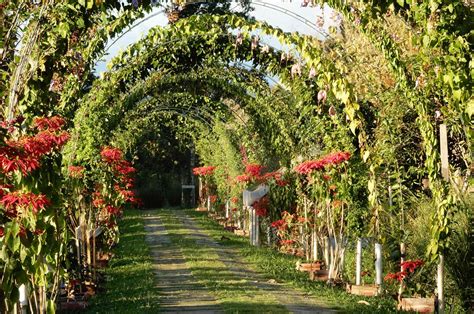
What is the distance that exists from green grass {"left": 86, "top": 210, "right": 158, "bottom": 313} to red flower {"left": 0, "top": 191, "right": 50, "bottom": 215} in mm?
3583

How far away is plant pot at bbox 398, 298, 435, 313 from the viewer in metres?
8.77

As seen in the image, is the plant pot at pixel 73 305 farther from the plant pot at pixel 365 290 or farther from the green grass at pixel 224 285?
the plant pot at pixel 365 290

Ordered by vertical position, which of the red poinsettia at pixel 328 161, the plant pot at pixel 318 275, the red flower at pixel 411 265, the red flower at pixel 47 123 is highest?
the red flower at pixel 47 123

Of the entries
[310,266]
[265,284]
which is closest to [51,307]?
[265,284]

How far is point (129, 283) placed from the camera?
11273mm

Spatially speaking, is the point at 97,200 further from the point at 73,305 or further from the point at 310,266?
the point at 310,266

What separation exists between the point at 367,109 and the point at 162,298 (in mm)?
3585

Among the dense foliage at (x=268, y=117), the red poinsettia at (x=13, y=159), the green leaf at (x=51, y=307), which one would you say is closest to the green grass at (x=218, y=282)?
the dense foliage at (x=268, y=117)

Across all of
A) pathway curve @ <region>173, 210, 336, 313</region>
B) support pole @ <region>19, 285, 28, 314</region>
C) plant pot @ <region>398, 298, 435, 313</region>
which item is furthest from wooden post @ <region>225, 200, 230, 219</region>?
support pole @ <region>19, 285, 28, 314</region>

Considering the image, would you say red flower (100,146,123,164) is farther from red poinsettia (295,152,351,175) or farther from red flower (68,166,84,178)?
red poinsettia (295,152,351,175)

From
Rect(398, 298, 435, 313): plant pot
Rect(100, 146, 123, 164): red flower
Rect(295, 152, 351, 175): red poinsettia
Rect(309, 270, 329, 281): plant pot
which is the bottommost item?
Rect(398, 298, 435, 313): plant pot

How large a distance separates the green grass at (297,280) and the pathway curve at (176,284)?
1.22 m

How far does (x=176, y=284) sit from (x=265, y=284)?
3.96 feet

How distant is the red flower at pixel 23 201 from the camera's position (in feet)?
17.5
